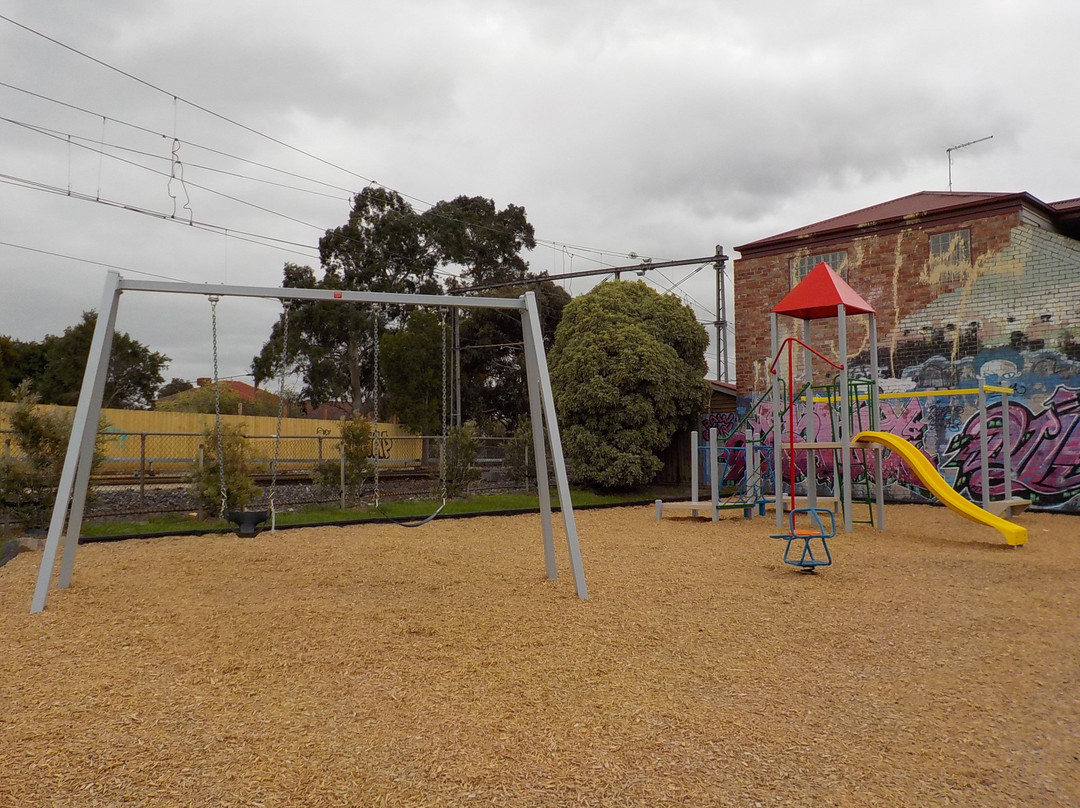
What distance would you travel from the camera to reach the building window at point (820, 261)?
17281 millimetres

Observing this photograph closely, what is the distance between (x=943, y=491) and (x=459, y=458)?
29.5 ft

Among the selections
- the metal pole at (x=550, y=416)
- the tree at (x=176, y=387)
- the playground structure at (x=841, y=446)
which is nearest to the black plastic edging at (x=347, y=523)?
the playground structure at (x=841, y=446)

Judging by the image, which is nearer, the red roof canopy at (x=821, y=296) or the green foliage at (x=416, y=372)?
the red roof canopy at (x=821, y=296)

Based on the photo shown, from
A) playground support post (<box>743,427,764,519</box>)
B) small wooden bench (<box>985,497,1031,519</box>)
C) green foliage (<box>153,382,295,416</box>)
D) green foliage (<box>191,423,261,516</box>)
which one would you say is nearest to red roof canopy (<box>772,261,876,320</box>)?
playground support post (<box>743,427,764,519</box>)

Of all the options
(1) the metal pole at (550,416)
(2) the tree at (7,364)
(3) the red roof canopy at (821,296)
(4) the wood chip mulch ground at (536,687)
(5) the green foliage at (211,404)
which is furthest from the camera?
(5) the green foliage at (211,404)

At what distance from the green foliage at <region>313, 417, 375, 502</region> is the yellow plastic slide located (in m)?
8.35

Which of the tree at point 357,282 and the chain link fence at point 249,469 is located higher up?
the tree at point 357,282

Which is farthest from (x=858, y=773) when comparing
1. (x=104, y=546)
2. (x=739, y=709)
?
(x=104, y=546)

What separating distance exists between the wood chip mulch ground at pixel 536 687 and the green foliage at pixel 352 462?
5.90 meters

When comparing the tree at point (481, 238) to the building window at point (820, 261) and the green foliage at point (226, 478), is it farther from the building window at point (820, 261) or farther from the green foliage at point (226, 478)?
the green foliage at point (226, 478)

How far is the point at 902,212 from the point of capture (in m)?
16.8

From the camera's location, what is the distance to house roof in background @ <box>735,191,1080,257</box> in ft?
50.0

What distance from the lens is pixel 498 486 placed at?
19.8m

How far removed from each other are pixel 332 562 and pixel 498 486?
1145 cm
